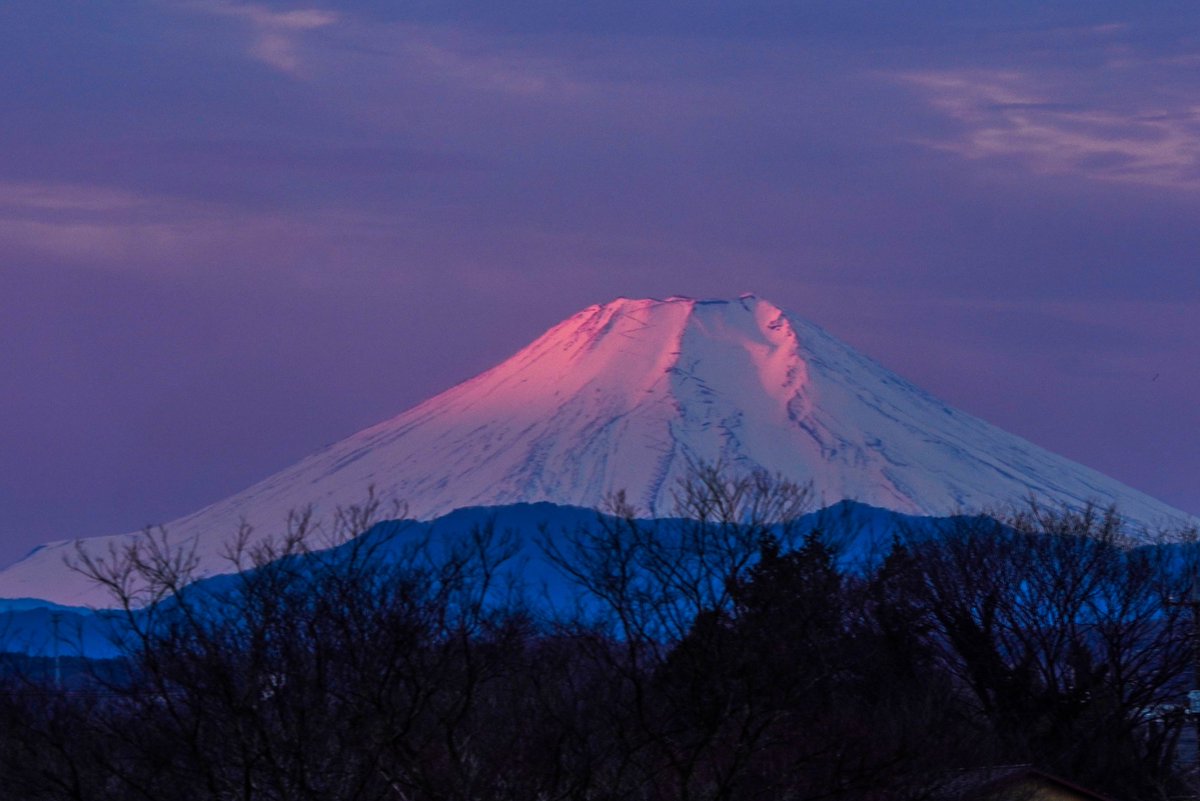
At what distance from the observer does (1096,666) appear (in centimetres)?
3516

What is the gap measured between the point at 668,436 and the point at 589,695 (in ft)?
319

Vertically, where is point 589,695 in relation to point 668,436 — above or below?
below

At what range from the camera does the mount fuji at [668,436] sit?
110875 mm

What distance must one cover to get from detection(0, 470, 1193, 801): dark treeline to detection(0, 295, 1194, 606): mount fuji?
70.7m

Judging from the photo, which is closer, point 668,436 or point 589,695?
point 589,695

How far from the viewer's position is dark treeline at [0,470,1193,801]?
16.5 meters

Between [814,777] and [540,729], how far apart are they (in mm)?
3968

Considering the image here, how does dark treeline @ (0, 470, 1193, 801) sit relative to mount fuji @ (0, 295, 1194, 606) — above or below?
below

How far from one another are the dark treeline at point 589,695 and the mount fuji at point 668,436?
232ft

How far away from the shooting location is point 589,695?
20.0m

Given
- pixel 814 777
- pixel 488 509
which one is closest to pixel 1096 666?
pixel 814 777

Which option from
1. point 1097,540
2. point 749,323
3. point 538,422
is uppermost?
point 749,323

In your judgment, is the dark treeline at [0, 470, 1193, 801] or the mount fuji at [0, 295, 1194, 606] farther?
the mount fuji at [0, 295, 1194, 606]

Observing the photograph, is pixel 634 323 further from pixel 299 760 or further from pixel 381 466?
pixel 299 760
